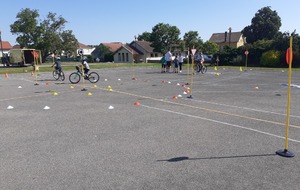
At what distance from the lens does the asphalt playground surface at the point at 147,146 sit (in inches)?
150

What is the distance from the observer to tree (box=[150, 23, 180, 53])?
67125mm

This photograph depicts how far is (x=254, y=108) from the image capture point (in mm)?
8680

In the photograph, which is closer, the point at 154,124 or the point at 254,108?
the point at 154,124

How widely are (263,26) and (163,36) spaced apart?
26801mm

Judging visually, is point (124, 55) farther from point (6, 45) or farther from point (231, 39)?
point (6, 45)

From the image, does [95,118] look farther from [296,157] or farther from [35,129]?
[296,157]

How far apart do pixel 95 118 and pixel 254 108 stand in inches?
203

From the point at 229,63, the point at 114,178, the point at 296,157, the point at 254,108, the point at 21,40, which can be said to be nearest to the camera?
the point at 114,178

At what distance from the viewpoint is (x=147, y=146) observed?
518 cm

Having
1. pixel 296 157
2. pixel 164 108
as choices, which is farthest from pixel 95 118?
pixel 296 157

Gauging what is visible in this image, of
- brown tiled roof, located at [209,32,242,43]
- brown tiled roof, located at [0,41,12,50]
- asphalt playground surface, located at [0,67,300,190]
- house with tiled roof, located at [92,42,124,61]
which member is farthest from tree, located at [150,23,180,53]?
asphalt playground surface, located at [0,67,300,190]

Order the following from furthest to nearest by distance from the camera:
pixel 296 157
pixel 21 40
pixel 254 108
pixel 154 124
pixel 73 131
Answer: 1. pixel 21 40
2. pixel 254 108
3. pixel 154 124
4. pixel 73 131
5. pixel 296 157

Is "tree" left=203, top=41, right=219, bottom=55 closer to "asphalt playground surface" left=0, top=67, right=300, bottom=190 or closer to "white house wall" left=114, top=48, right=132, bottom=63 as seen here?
"white house wall" left=114, top=48, right=132, bottom=63

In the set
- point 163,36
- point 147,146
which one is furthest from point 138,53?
point 147,146
